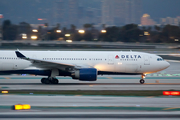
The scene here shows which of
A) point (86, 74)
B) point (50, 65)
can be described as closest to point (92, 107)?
point (86, 74)

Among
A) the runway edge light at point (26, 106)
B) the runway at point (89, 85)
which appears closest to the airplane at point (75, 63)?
the runway at point (89, 85)

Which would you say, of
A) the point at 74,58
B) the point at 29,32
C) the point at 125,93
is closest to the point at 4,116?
the point at 125,93

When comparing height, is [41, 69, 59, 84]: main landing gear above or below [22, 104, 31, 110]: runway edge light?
above

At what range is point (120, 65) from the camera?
76.7 ft

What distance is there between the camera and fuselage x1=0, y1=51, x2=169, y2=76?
22859mm

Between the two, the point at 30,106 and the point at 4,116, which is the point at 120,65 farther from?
the point at 4,116

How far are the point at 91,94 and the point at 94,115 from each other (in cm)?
543

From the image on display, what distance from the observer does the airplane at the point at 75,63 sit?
74.0 ft

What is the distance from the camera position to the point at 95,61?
2331 centimetres

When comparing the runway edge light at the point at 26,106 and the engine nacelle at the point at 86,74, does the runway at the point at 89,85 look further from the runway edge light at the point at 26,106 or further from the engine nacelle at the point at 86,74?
the runway edge light at the point at 26,106

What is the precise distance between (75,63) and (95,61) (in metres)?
1.68

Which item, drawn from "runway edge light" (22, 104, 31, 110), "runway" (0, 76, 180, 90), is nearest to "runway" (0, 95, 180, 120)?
"runway edge light" (22, 104, 31, 110)

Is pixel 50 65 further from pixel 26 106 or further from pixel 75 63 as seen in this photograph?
pixel 26 106

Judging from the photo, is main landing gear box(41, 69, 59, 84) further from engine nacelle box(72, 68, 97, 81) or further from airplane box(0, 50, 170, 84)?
engine nacelle box(72, 68, 97, 81)
